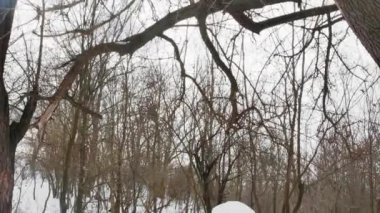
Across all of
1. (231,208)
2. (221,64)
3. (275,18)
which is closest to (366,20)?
(231,208)

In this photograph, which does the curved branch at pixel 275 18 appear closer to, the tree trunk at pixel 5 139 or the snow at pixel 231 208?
the snow at pixel 231 208

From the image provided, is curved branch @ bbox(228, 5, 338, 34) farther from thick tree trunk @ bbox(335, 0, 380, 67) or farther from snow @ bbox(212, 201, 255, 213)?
thick tree trunk @ bbox(335, 0, 380, 67)

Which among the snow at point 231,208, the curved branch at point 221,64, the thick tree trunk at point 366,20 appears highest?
the curved branch at point 221,64

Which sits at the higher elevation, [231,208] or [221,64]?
[221,64]

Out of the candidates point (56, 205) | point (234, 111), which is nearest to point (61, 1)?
point (234, 111)

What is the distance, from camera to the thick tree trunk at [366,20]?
212 centimetres

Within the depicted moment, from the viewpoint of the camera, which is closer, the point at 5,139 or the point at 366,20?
the point at 366,20

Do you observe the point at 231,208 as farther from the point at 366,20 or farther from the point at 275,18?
the point at 275,18

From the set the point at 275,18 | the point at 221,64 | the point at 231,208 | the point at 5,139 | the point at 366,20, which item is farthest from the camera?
the point at 221,64

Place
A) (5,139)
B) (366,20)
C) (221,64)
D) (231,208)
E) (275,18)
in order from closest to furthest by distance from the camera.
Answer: (366,20)
(231,208)
(5,139)
(275,18)
(221,64)

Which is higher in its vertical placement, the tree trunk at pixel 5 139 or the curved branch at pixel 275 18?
the curved branch at pixel 275 18

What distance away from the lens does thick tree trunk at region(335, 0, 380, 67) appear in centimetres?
212

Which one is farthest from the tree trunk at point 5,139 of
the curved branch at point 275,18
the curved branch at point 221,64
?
the curved branch at point 275,18

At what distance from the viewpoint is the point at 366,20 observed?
2.16 m
